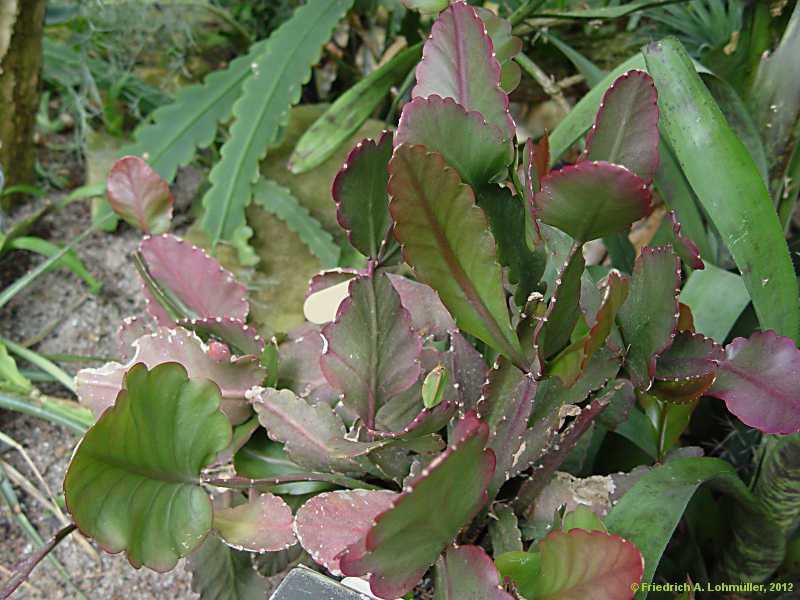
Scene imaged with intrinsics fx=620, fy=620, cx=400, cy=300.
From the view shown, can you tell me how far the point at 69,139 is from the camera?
1.42 meters

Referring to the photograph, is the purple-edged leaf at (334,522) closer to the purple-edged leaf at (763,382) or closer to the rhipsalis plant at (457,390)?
the rhipsalis plant at (457,390)

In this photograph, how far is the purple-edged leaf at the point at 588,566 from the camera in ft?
1.18

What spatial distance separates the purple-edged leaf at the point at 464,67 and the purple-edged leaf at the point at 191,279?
303 mm

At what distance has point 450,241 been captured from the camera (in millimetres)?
417

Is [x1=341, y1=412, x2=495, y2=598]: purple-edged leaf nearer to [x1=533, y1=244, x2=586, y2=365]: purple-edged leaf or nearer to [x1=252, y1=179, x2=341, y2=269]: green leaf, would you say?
[x1=533, y1=244, x2=586, y2=365]: purple-edged leaf

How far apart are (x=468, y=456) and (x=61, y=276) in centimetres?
105

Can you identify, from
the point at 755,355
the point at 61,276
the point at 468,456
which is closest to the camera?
the point at 468,456

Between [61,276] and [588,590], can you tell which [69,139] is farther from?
[588,590]

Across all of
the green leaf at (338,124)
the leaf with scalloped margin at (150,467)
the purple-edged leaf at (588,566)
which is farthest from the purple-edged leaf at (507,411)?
the green leaf at (338,124)

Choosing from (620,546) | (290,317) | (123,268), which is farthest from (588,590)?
(123,268)

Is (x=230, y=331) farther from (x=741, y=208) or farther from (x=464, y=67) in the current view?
(x=741, y=208)

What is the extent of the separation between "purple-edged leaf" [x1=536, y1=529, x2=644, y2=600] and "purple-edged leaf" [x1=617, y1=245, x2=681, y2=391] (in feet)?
0.43

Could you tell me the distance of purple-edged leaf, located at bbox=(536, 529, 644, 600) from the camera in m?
0.36

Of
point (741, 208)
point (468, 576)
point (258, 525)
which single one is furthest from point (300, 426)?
point (741, 208)
